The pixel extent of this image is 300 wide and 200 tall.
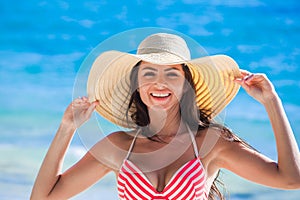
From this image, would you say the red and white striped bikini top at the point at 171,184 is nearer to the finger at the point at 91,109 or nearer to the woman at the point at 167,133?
the woman at the point at 167,133

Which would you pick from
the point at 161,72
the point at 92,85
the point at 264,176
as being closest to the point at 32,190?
the point at 92,85

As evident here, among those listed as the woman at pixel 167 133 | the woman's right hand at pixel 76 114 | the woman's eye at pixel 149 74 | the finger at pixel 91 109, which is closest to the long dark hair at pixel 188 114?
the woman at pixel 167 133

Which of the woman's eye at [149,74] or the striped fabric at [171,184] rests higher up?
the woman's eye at [149,74]

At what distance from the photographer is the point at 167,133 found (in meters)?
3.77

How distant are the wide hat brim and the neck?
5.3 inches

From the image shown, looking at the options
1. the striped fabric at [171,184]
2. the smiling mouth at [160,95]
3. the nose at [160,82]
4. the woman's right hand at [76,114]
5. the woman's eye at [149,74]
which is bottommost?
the striped fabric at [171,184]

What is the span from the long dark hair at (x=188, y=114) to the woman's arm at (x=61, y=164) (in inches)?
11.5

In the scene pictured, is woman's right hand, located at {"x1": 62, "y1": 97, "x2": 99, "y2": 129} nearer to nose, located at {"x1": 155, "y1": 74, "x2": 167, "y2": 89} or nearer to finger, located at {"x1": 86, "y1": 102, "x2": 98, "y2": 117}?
finger, located at {"x1": 86, "y1": 102, "x2": 98, "y2": 117}

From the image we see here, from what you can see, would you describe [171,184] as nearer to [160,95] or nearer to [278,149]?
[160,95]

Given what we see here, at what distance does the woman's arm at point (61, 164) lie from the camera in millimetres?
3484

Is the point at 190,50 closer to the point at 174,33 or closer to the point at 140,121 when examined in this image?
the point at 174,33

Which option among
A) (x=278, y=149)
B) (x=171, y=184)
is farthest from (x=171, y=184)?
(x=278, y=149)

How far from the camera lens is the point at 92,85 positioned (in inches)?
143

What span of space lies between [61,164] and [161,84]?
678mm
